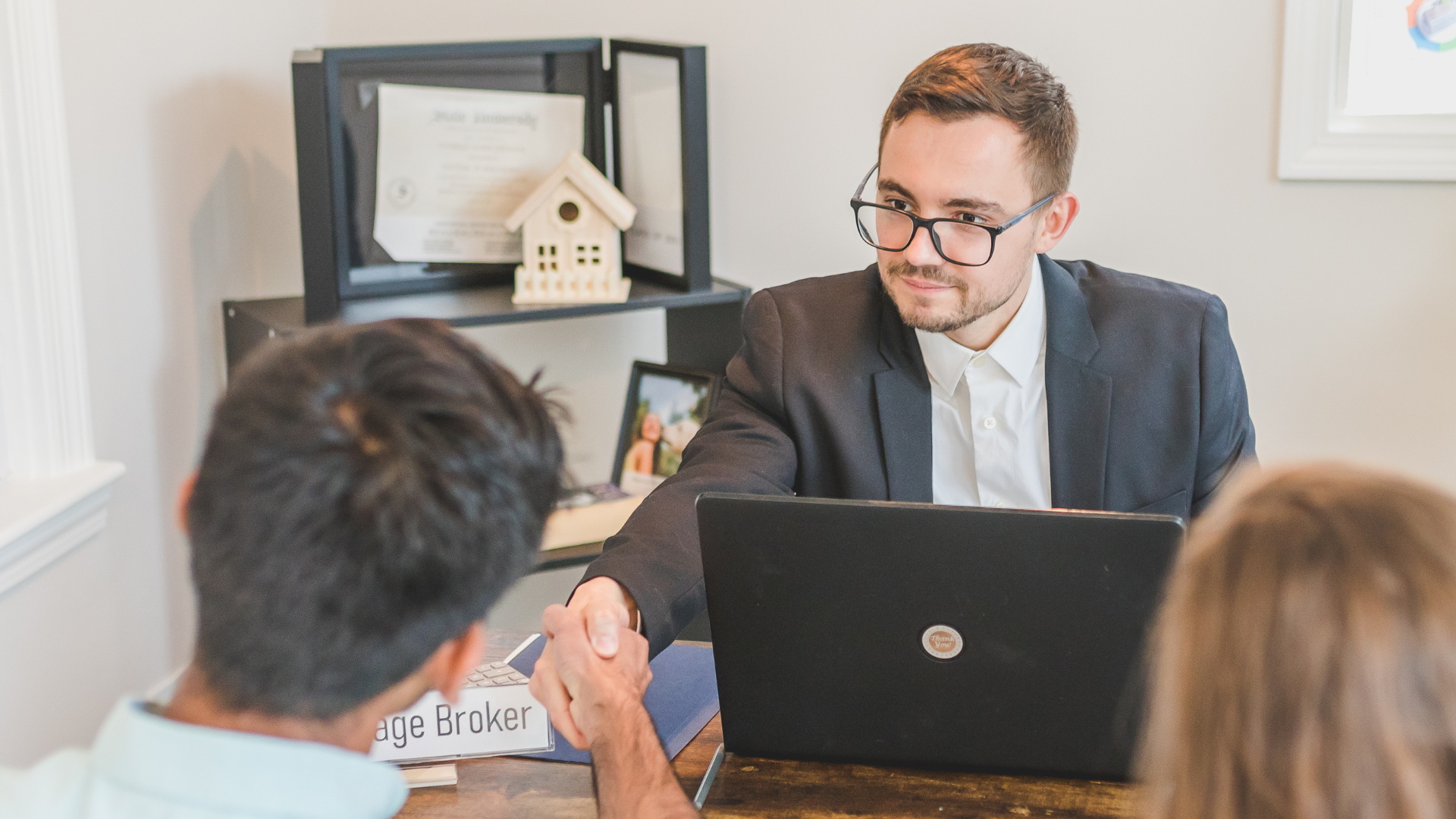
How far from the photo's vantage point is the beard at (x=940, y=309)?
157 centimetres

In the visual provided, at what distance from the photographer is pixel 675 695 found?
1.28m

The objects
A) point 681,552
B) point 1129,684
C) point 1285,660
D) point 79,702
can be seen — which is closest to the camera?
point 1285,660

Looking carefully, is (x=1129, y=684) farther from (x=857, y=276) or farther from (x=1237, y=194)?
(x=1237, y=194)

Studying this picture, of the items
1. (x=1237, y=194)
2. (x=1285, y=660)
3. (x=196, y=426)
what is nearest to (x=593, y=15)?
(x=196, y=426)

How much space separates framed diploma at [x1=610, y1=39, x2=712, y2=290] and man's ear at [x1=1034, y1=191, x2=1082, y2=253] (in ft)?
2.64

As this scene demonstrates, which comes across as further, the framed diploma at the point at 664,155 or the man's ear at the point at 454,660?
the framed diploma at the point at 664,155

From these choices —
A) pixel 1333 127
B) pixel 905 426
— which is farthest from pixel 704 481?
pixel 1333 127

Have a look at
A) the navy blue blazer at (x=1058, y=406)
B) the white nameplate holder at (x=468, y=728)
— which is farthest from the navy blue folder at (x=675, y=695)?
the navy blue blazer at (x=1058, y=406)

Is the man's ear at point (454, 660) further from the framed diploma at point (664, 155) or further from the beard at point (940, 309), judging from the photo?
the framed diploma at point (664, 155)

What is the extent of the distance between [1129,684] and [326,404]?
665 mm

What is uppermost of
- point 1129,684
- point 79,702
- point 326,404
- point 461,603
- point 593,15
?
point 593,15

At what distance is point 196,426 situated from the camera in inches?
94.4

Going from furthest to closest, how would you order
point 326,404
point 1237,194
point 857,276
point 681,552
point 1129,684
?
point 1237,194, point 857,276, point 681,552, point 1129,684, point 326,404

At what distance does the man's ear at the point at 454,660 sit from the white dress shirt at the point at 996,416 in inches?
37.5
